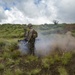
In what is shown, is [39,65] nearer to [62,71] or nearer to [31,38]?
[62,71]

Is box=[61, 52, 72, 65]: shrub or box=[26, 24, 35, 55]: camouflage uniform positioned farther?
box=[26, 24, 35, 55]: camouflage uniform

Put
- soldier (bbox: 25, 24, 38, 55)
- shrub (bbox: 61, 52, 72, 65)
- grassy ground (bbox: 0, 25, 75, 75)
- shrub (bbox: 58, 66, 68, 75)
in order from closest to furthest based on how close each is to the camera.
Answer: shrub (bbox: 58, 66, 68, 75)
grassy ground (bbox: 0, 25, 75, 75)
shrub (bbox: 61, 52, 72, 65)
soldier (bbox: 25, 24, 38, 55)

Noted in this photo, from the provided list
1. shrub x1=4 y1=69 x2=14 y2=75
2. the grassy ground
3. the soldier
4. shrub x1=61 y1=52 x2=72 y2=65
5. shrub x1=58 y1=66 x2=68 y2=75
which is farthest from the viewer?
the soldier

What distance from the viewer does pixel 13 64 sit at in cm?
1380

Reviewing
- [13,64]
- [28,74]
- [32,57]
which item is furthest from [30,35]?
[28,74]

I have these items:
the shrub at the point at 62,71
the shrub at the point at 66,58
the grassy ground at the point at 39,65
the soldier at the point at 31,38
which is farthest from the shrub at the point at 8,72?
the soldier at the point at 31,38

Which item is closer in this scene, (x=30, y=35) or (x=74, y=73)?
(x=74, y=73)

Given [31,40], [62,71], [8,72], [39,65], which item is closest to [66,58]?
[62,71]

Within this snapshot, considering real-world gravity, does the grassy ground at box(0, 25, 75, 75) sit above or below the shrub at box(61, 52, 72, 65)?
below

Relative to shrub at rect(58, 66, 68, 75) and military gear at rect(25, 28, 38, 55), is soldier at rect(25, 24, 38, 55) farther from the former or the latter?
shrub at rect(58, 66, 68, 75)

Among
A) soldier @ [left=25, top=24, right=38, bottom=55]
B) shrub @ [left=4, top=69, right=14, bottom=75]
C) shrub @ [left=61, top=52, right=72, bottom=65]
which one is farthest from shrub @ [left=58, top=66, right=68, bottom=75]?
soldier @ [left=25, top=24, right=38, bottom=55]

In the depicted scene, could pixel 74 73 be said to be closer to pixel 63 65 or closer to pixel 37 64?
pixel 63 65

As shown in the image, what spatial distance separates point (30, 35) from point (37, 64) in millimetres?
2747

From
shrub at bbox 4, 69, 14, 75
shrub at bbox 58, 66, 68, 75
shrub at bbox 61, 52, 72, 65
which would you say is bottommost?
shrub at bbox 4, 69, 14, 75
